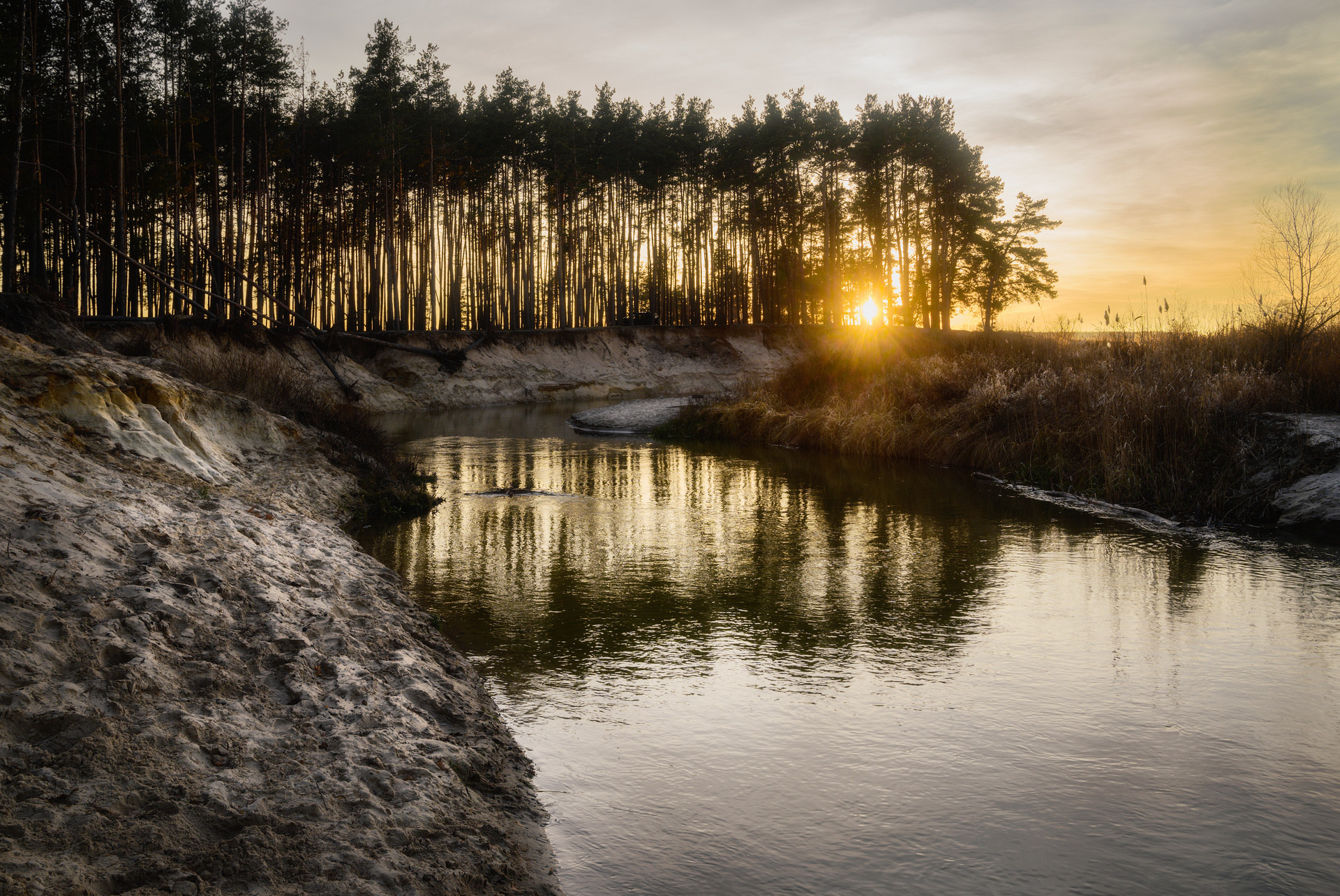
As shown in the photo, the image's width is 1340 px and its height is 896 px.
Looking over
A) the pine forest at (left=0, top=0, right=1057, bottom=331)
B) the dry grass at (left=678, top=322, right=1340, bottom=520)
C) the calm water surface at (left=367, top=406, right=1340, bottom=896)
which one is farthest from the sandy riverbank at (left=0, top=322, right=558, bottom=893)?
the pine forest at (left=0, top=0, right=1057, bottom=331)

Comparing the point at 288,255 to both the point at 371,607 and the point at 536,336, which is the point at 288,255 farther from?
the point at 371,607

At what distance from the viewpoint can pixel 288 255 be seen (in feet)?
132

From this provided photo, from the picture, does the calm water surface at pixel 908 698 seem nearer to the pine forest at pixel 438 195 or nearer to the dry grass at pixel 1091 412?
the dry grass at pixel 1091 412

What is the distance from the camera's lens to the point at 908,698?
5.37 m

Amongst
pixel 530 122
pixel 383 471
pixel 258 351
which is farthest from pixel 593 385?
pixel 383 471

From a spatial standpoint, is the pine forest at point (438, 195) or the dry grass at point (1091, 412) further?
the pine forest at point (438, 195)

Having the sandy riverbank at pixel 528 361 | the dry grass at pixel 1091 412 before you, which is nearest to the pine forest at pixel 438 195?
the sandy riverbank at pixel 528 361

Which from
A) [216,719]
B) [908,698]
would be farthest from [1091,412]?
[216,719]

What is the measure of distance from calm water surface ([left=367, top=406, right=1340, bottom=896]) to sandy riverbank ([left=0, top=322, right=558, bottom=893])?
19.3 inches

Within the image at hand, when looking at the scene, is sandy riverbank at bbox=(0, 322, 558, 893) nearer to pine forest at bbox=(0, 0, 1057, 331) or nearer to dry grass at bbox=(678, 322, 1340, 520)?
dry grass at bbox=(678, 322, 1340, 520)

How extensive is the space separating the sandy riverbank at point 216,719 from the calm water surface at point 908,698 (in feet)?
1.61

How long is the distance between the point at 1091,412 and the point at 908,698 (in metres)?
10.9

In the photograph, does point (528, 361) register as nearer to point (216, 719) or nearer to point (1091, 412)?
point (1091, 412)

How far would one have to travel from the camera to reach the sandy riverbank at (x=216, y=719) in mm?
2869
